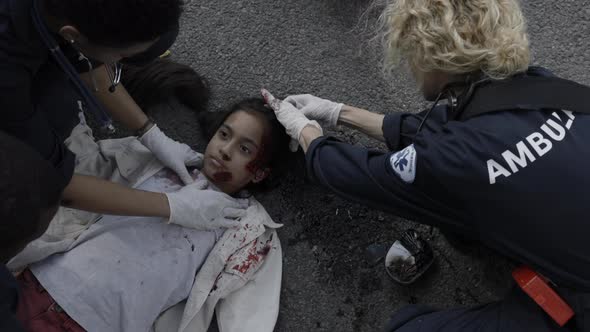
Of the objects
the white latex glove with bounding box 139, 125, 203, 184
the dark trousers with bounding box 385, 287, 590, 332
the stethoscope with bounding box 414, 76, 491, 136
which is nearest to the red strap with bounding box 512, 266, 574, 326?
the dark trousers with bounding box 385, 287, 590, 332

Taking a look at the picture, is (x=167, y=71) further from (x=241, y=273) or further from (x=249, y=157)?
(x=241, y=273)

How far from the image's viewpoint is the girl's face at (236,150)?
234 centimetres

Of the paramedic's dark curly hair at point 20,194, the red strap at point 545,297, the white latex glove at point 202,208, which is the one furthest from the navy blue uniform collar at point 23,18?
→ the red strap at point 545,297

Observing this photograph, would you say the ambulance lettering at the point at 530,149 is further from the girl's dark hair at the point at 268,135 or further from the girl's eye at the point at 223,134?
the girl's eye at the point at 223,134

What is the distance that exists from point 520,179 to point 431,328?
2.41 ft

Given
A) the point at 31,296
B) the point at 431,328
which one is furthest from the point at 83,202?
the point at 431,328

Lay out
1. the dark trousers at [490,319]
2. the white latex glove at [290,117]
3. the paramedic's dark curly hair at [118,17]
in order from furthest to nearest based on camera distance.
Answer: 1. the white latex glove at [290,117]
2. the dark trousers at [490,319]
3. the paramedic's dark curly hair at [118,17]

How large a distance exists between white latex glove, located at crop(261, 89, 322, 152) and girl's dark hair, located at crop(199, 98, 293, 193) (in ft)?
0.17

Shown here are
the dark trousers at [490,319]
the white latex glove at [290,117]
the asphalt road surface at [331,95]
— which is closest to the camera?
the dark trousers at [490,319]

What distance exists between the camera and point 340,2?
2838 millimetres

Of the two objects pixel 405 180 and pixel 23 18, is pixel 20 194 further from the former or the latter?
pixel 405 180

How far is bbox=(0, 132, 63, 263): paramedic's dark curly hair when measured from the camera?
4.24 feet

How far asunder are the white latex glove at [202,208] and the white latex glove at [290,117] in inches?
15.5

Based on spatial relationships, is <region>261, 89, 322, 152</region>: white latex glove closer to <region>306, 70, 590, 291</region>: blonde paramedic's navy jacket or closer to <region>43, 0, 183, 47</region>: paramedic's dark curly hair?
<region>306, 70, 590, 291</region>: blonde paramedic's navy jacket
